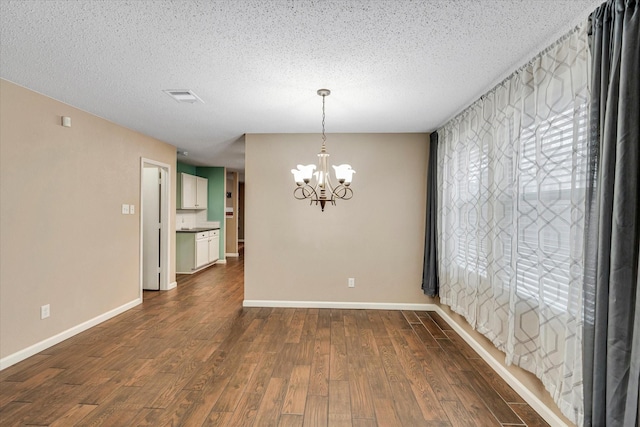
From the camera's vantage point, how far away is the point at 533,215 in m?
2.13

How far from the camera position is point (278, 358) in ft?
9.48

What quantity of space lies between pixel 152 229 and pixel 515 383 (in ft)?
17.4

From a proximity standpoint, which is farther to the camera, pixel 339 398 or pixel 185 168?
pixel 185 168

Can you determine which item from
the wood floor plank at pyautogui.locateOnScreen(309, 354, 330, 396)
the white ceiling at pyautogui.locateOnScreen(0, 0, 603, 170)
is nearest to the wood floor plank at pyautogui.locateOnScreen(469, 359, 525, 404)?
the wood floor plank at pyautogui.locateOnScreen(309, 354, 330, 396)

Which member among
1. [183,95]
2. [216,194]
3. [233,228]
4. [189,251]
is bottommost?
[189,251]

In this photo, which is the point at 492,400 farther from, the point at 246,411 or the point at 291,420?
the point at 246,411

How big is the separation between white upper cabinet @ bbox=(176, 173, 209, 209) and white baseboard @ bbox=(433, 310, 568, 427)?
566 cm

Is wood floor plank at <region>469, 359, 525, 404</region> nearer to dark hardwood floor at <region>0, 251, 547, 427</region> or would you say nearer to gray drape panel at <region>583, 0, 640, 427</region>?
dark hardwood floor at <region>0, 251, 547, 427</region>

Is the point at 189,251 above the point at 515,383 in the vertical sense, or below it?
above

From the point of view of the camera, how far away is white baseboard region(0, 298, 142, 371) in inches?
106

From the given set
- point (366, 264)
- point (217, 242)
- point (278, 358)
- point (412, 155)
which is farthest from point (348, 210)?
point (217, 242)

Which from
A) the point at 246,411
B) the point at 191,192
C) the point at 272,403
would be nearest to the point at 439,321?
the point at 272,403

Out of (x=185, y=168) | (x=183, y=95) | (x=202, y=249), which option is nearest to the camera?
(x=183, y=95)

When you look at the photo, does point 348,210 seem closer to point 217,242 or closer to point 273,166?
point 273,166
